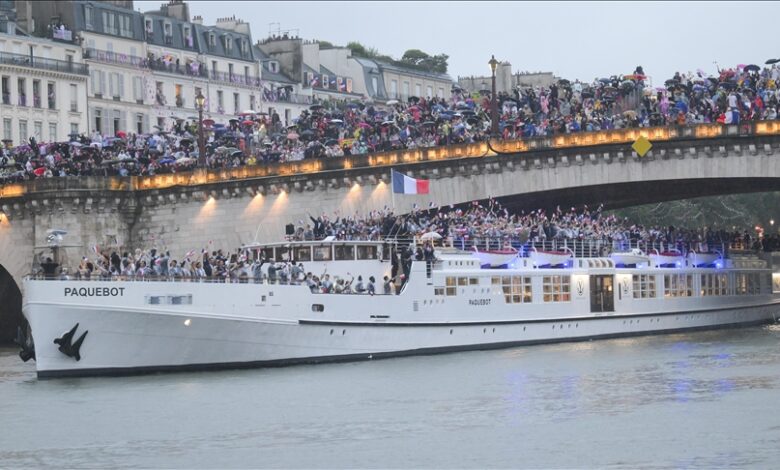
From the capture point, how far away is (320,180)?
85.8m

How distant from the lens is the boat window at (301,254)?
66875 millimetres

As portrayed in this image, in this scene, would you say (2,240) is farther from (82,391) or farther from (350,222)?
(82,391)

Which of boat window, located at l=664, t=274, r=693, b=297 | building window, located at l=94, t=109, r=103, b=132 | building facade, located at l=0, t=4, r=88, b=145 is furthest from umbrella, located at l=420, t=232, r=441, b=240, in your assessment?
building window, located at l=94, t=109, r=103, b=132

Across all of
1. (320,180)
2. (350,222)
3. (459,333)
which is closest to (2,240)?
(320,180)

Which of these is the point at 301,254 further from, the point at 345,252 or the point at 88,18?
the point at 88,18

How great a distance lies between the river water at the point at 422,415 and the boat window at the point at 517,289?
16.1ft

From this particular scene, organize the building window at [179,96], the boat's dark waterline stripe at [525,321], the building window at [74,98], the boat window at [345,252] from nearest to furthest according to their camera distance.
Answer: the boat's dark waterline stripe at [525,321] < the boat window at [345,252] < the building window at [74,98] < the building window at [179,96]

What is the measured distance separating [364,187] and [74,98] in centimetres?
2796

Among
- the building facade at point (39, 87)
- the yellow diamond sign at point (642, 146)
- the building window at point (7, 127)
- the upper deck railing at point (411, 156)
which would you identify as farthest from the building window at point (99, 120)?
the yellow diamond sign at point (642, 146)

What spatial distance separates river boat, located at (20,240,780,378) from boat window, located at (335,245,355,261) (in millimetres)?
36

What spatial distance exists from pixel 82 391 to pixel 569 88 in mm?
39479

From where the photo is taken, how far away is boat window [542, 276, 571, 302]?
73.3 metres

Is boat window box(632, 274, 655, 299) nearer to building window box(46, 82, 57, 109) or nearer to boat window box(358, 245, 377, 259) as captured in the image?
boat window box(358, 245, 377, 259)

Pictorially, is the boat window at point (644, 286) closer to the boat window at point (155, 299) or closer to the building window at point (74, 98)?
the boat window at point (155, 299)
